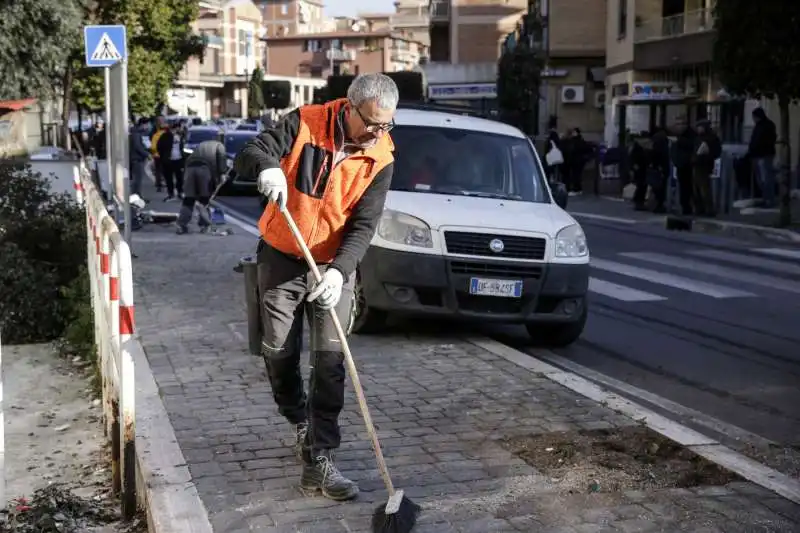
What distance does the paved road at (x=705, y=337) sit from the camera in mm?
7539

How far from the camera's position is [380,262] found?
29.3 ft

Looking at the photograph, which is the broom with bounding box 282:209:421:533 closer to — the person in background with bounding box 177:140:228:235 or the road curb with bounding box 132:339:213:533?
the road curb with bounding box 132:339:213:533

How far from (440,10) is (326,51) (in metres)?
49.3

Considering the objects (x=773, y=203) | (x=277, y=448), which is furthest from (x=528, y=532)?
(x=773, y=203)

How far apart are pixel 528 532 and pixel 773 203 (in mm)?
19918

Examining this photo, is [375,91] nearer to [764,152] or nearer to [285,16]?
[764,152]

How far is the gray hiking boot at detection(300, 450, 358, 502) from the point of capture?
5.05 meters

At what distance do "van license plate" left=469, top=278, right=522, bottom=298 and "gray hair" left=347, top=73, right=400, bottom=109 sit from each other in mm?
3981

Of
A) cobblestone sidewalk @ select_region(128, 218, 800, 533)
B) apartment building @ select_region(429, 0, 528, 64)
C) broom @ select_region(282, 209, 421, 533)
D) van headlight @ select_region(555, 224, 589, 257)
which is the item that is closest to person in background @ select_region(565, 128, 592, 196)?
van headlight @ select_region(555, 224, 589, 257)

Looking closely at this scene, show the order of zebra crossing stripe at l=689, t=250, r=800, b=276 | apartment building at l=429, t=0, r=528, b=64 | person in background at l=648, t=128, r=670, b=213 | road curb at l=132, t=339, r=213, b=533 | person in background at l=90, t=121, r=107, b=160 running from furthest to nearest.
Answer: apartment building at l=429, t=0, r=528, b=64 < person in background at l=90, t=121, r=107, b=160 < person in background at l=648, t=128, r=670, b=213 < zebra crossing stripe at l=689, t=250, r=800, b=276 < road curb at l=132, t=339, r=213, b=533

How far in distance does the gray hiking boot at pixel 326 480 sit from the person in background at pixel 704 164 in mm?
17858

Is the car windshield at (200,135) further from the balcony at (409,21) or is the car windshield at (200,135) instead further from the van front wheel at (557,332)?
the balcony at (409,21)

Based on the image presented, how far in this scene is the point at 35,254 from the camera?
10.2 m

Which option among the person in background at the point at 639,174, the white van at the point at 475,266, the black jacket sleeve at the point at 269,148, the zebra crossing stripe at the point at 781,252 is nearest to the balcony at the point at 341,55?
the person in background at the point at 639,174
